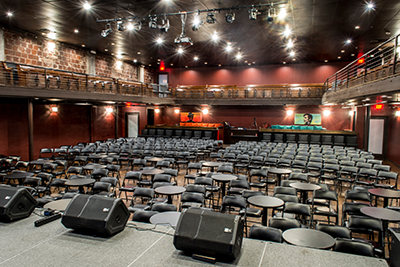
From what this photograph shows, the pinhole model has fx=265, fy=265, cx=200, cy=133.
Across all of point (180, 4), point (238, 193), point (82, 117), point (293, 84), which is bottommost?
point (238, 193)

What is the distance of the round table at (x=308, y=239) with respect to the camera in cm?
308

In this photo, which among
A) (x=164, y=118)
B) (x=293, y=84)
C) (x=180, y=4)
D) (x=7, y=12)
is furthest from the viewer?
(x=164, y=118)

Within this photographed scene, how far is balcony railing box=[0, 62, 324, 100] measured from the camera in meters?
10.3

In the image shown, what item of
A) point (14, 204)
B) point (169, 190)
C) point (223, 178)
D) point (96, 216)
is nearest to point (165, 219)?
point (96, 216)

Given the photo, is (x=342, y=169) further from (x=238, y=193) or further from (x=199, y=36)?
(x=199, y=36)

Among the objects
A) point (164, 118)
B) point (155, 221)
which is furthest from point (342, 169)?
point (164, 118)

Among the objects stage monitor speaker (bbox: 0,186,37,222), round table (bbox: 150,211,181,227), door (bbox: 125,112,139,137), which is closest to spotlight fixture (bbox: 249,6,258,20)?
round table (bbox: 150,211,181,227)

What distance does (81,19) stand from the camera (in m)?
10.8

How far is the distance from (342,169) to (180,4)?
7532 millimetres

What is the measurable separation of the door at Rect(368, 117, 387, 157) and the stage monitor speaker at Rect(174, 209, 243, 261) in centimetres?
1490

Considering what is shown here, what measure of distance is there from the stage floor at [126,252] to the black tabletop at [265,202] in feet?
5.10

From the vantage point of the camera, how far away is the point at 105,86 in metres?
14.0

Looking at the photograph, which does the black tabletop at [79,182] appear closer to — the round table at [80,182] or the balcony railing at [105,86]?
the round table at [80,182]

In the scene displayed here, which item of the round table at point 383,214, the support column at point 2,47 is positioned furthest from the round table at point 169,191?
the support column at point 2,47
